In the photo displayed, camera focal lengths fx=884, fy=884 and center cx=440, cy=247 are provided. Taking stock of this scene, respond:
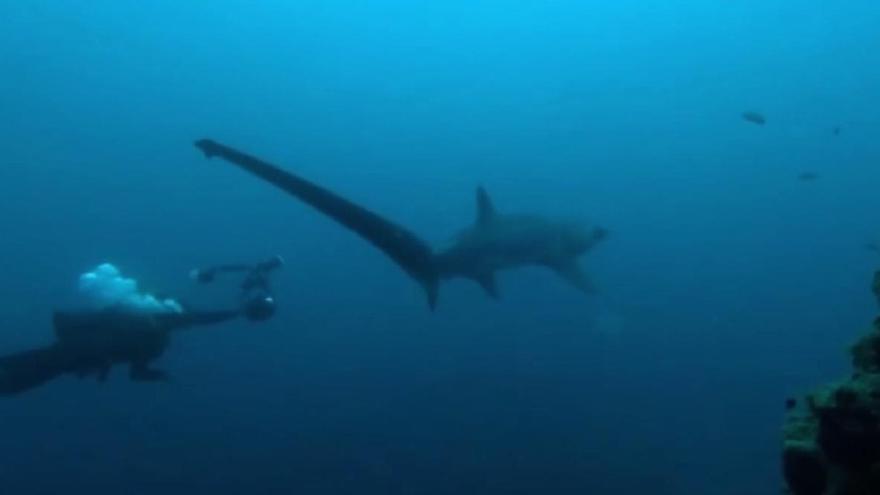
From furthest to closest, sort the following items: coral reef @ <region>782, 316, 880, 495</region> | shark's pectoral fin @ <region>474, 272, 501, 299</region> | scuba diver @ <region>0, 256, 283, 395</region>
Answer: shark's pectoral fin @ <region>474, 272, 501, 299</region>, scuba diver @ <region>0, 256, 283, 395</region>, coral reef @ <region>782, 316, 880, 495</region>

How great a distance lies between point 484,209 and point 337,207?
4643 millimetres

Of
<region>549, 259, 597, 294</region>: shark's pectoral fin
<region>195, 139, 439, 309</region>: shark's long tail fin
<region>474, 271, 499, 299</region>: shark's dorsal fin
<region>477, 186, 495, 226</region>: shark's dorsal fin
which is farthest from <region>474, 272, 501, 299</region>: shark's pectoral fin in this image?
<region>195, 139, 439, 309</region>: shark's long tail fin

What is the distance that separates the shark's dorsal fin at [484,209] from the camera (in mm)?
11992

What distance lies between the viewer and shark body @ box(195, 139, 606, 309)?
758 centimetres

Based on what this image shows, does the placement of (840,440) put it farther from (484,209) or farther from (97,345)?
(484,209)

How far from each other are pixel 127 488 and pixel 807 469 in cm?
2693

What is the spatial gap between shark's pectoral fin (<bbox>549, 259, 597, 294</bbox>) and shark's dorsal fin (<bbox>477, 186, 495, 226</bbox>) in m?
2.40

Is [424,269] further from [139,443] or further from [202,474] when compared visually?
[139,443]

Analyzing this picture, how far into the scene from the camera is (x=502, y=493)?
24.0m

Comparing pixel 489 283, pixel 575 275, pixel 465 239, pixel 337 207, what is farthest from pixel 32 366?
pixel 575 275

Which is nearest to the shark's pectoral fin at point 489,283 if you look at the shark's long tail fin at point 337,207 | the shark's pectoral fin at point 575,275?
the shark's pectoral fin at point 575,275

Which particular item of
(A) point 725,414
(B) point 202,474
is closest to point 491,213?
(B) point 202,474

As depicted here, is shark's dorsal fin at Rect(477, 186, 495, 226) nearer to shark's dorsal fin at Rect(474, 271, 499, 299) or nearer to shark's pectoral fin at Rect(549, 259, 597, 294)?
shark's dorsal fin at Rect(474, 271, 499, 299)

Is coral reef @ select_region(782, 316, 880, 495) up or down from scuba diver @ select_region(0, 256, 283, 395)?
down
